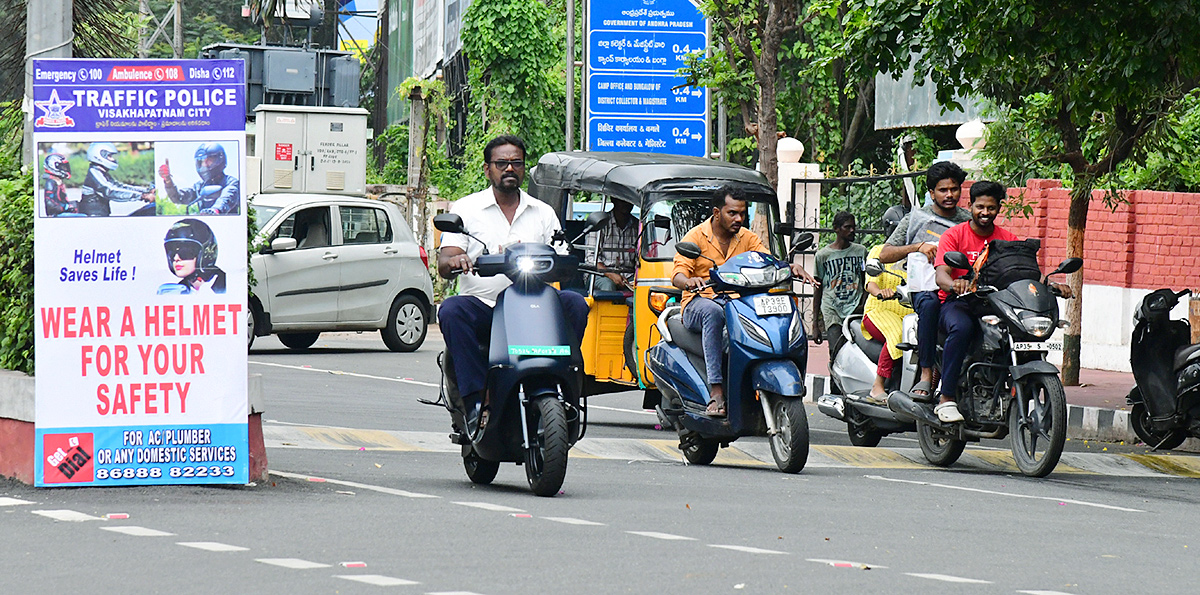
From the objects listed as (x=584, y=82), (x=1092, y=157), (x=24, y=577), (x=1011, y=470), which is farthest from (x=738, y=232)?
(x=584, y=82)

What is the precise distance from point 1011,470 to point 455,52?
108 ft

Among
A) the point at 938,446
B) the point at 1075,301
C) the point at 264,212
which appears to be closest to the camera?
the point at 938,446

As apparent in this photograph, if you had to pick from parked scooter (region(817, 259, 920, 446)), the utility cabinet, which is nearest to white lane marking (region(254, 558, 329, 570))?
parked scooter (region(817, 259, 920, 446))

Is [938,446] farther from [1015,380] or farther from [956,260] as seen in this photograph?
[956,260]

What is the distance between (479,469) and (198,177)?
6.71 ft

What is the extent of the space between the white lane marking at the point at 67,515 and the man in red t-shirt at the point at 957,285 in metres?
5.11

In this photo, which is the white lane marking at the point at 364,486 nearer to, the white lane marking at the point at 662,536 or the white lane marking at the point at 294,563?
the white lane marking at the point at 662,536

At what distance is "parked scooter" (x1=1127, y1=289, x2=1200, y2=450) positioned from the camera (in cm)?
1109

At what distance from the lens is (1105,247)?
18719 millimetres

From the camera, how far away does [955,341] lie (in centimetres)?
1044

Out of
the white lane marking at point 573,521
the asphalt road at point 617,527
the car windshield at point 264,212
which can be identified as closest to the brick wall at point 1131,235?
the asphalt road at point 617,527

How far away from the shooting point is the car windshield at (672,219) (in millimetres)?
12719

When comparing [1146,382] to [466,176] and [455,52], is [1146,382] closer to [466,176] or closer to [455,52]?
[466,176]

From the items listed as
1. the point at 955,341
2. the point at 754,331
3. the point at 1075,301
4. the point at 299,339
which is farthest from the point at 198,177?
the point at 299,339
